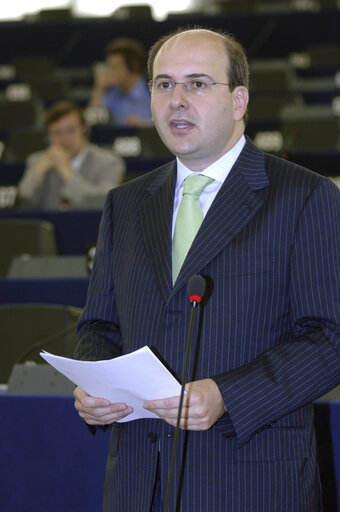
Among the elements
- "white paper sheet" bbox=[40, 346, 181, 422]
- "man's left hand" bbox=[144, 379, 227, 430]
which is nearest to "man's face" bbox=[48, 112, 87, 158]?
"white paper sheet" bbox=[40, 346, 181, 422]

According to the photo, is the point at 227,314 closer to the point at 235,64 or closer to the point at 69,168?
the point at 235,64

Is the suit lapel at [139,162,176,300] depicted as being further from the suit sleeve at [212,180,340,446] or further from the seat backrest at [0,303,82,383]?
the seat backrest at [0,303,82,383]

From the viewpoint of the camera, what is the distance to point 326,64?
384 inches

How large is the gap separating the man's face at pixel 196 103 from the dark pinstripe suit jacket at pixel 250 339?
98 millimetres

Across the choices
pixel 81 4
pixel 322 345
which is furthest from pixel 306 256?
pixel 81 4

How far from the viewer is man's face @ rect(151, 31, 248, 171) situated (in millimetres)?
1862

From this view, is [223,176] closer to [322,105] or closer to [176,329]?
[176,329]

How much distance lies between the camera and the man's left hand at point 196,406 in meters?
1.66

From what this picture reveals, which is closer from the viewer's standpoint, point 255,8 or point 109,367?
point 109,367

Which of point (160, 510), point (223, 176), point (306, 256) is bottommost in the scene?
point (160, 510)

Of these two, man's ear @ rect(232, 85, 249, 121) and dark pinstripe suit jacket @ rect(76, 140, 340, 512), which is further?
man's ear @ rect(232, 85, 249, 121)

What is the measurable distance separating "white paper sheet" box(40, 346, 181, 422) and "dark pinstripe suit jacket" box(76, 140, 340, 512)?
0.09m

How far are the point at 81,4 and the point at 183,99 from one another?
41.2ft

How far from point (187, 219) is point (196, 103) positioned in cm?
24
